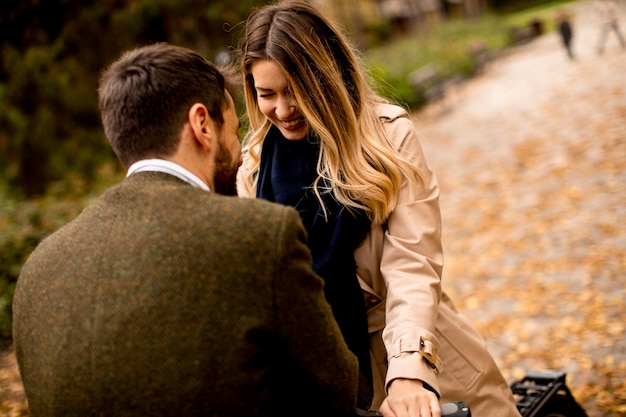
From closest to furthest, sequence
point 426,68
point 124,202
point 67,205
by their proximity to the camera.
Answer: point 124,202 < point 67,205 < point 426,68

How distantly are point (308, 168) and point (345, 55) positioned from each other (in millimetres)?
454

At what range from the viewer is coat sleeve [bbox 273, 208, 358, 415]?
1.38 m

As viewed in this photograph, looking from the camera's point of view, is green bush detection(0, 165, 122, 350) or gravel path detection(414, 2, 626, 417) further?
green bush detection(0, 165, 122, 350)

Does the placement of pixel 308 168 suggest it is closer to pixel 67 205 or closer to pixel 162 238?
pixel 162 238

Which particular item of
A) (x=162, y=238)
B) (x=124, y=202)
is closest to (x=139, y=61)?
(x=124, y=202)

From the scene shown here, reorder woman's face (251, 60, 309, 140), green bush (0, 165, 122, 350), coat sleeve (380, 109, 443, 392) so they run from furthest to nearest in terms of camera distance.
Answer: green bush (0, 165, 122, 350), woman's face (251, 60, 309, 140), coat sleeve (380, 109, 443, 392)

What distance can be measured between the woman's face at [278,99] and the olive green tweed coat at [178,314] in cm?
85

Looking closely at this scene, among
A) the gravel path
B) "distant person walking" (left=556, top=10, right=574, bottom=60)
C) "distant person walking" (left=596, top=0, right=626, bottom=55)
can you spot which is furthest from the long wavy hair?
"distant person walking" (left=556, top=10, right=574, bottom=60)

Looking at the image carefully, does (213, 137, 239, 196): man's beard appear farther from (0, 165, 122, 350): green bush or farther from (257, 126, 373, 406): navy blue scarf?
(0, 165, 122, 350): green bush

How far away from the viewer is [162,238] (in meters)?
1.37

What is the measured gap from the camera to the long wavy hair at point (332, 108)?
6.98 feet

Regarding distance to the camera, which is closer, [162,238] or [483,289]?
[162,238]

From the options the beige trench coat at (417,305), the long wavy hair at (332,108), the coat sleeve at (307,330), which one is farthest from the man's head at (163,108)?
the beige trench coat at (417,305)

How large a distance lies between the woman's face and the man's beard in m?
0.54
